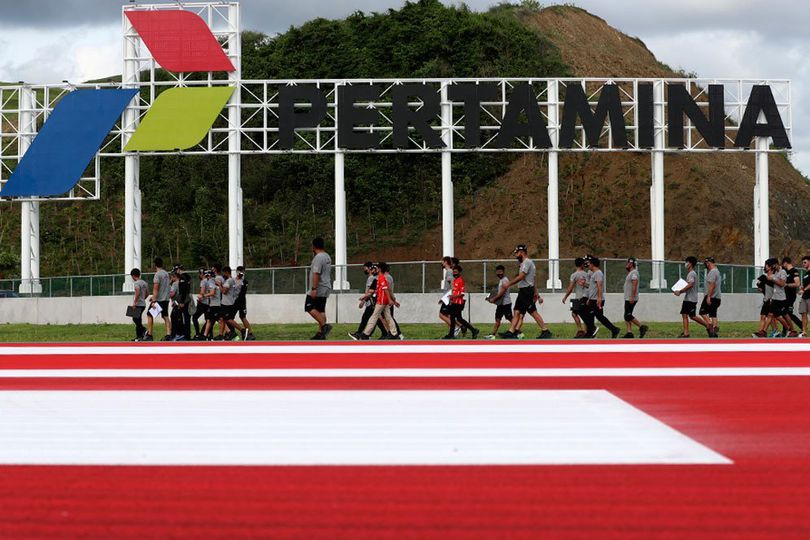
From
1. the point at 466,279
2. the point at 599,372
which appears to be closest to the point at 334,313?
the point at 466,279

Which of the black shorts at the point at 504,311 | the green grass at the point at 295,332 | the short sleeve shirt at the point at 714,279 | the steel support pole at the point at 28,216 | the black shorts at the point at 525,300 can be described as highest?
the steel support pole at the point at 28,216

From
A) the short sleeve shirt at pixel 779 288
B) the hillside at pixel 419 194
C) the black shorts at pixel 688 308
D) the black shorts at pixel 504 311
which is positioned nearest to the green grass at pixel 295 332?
the black shorts at pixel 504 311

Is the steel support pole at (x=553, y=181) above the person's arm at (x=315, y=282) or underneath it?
above

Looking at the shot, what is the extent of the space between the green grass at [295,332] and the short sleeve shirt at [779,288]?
220 centimetres

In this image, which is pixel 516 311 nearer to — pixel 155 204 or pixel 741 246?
pixel 741 246

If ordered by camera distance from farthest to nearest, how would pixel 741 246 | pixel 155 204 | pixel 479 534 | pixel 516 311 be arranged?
pixel 155 204, pixel 741 246, pixel 516 311, pixel 479 534

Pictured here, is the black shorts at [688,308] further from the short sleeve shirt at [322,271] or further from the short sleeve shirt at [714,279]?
the short sleeve shirt at [322,271]

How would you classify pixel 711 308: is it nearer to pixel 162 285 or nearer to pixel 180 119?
pixel 162 285

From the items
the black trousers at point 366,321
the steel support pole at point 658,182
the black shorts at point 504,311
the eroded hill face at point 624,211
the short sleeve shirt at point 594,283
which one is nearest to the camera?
the black trousers at point 366,321

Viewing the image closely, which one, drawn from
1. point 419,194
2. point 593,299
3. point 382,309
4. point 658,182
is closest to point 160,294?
point 382,309

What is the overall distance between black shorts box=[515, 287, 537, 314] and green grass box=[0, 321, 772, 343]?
1973 millimetres

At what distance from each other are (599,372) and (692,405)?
10.6 feet

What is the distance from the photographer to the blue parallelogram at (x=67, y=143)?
3866cm

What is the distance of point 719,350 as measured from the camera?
15703 mm
